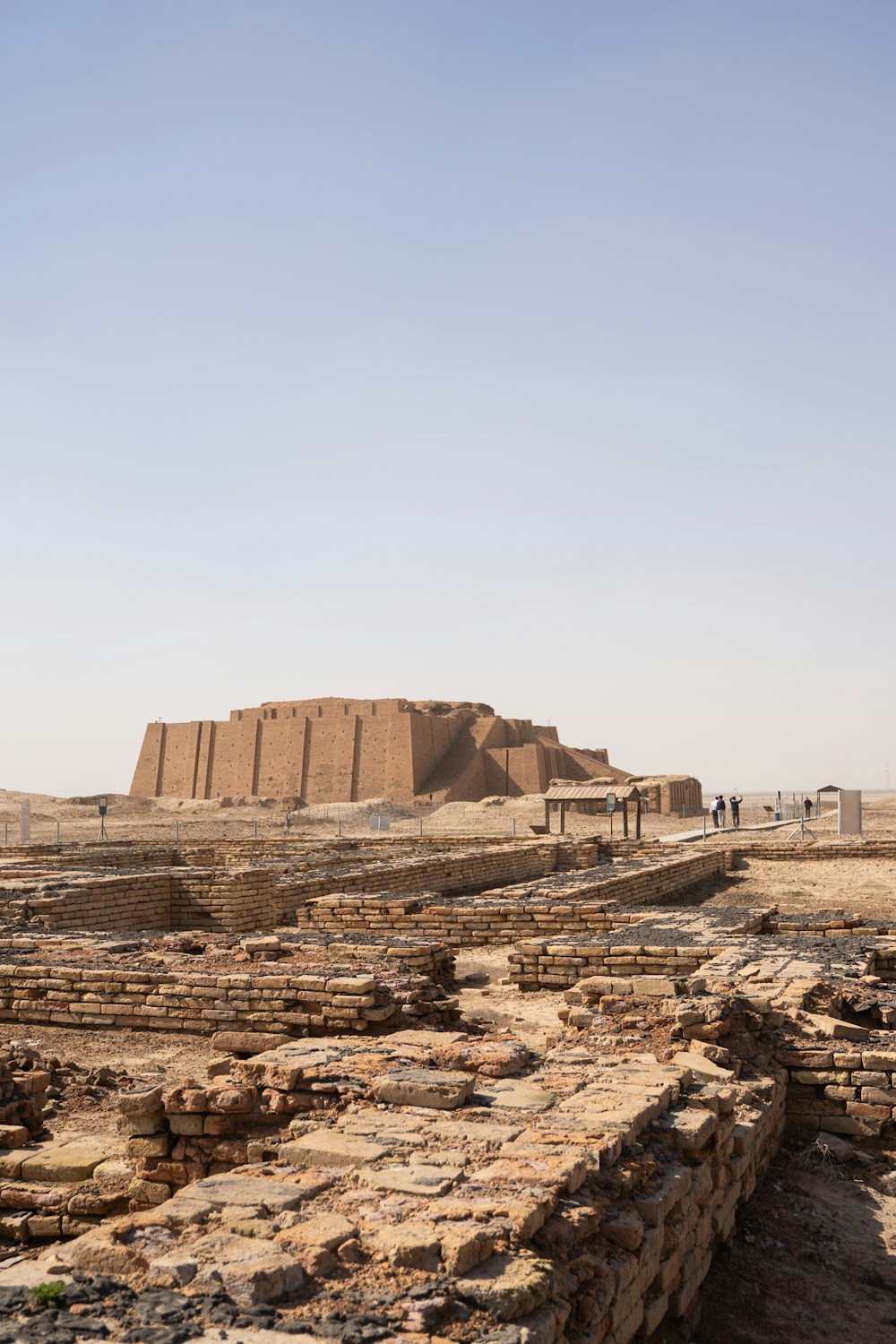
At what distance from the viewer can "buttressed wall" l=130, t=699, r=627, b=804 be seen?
52188 millimetres

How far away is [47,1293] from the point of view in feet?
8.11

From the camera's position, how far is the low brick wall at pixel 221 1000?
577 centimetres

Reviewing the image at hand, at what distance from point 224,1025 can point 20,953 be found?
2134 millimetres

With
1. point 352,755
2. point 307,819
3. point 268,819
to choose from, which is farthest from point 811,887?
point 352,755

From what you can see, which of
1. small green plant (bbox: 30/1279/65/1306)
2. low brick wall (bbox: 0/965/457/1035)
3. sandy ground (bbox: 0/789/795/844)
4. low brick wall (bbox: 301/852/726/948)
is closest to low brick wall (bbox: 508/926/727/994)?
low brick wall (bbox: 0/965/457/1035)

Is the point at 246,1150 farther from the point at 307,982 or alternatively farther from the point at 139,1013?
the point at 139,1013

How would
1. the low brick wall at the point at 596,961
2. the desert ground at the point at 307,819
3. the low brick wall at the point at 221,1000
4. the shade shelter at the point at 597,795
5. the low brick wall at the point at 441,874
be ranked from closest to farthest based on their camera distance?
the low brick wall at the point at 221,1000 < the low brick wall at the point at 596,961 < the low brick wall at the point at 441,874 < the shade shelter at the point at 597,795 < the desert ground at the point at 307,819

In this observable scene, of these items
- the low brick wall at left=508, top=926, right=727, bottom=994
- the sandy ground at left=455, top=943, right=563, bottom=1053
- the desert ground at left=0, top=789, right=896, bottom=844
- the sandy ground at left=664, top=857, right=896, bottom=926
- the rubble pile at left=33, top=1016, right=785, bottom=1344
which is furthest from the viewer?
the desert ground at left=0, top=789, right=896, bottom=844

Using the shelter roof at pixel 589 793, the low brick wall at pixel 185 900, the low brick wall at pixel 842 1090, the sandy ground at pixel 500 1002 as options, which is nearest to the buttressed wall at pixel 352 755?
the shelter roof at pixel 589 793

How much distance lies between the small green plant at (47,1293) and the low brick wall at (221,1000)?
10.6ft

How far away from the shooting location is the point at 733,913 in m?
9.10

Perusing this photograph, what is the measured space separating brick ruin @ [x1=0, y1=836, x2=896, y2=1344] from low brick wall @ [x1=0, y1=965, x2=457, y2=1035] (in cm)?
2

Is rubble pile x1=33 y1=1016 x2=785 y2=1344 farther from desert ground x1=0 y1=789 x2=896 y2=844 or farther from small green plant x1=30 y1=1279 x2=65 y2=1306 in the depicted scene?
desert ground x1=0 y1=789 x2=896 y2=844

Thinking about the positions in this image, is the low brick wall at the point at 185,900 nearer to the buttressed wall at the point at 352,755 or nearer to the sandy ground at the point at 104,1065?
the sandy ground at the point at 104,1065
